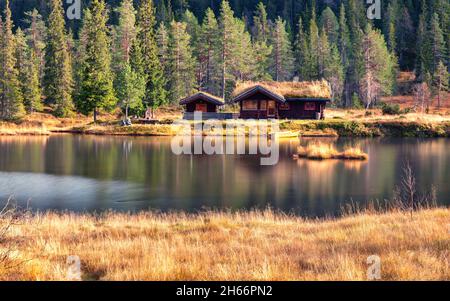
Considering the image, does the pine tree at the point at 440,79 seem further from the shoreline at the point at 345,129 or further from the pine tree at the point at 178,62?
the pine tree at the point at 178,62

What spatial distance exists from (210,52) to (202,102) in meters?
25.1

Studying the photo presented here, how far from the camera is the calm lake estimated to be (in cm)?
2500

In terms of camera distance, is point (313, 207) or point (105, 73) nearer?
point (313, 207)

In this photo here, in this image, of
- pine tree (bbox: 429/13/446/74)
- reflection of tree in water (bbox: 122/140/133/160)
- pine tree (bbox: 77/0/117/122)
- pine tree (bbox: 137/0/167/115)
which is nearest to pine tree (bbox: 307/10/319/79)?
pine tree (bbox: 429/13/446/74)

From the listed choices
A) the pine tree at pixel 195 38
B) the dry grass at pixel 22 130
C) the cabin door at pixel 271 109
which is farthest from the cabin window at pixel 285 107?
the dry grass at pixel 22 130

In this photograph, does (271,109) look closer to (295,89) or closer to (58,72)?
(295,89)

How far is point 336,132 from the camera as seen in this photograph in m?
64.1

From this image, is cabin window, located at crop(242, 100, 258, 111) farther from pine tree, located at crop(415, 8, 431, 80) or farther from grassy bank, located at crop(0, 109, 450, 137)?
pine tree, located at crop(415, 8, 431, 80)

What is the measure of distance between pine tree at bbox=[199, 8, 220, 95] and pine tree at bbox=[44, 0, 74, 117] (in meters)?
25.1

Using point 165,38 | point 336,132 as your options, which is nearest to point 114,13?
point 165,38

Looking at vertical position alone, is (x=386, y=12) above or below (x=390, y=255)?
above

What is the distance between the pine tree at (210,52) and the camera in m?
91.8
